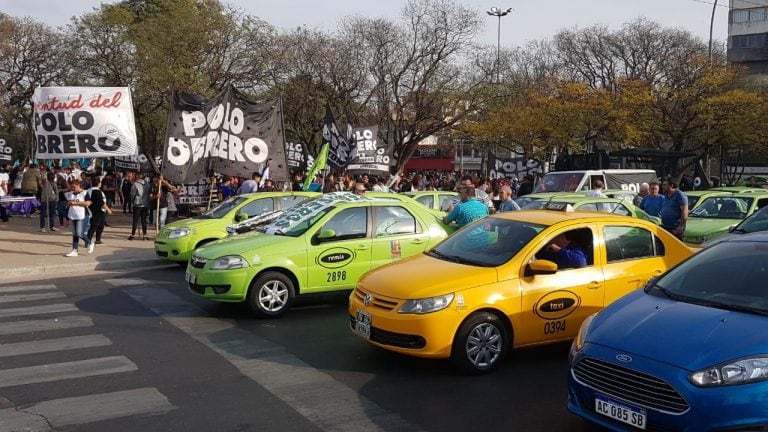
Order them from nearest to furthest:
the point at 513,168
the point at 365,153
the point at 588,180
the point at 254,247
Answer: the point at 254,247 < the point at 588,180 < the point at 365,153 < the point at 513,168

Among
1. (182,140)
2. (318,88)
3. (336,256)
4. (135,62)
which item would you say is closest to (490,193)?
(182,140)

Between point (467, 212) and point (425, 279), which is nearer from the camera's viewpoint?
point (425, 279)

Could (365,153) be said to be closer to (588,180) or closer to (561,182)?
(561,182)

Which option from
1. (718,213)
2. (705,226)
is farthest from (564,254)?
(718,213)

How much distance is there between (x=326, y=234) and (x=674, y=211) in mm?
7022

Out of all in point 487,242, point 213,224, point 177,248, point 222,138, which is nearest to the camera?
point 487,242

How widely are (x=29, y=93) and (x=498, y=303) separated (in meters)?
41.2

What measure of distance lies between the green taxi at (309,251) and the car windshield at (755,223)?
4.68 meters

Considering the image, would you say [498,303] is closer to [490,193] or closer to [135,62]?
[490,193]

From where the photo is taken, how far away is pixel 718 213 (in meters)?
14.3

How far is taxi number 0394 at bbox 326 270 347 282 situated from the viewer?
909cm

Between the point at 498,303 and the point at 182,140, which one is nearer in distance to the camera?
the point at 498,303

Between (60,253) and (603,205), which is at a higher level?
(603,205)

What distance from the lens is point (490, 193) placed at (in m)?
19.3
